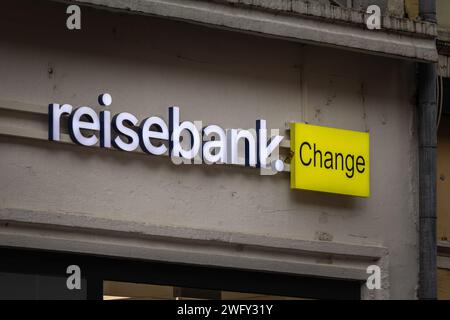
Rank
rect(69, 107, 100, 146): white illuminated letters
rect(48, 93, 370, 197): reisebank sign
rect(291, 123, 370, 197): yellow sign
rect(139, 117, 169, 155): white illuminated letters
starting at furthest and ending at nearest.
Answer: rect(291, 123, 370, 197): yellow sign < rect(139, 117, 169, 155): white illuminated letters < rect(48, 93, 370, 197): reisebank sign < rect(69, 107, 100, 146): white illuminated letters

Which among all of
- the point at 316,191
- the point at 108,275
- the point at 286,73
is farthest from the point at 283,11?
the point at 108,275

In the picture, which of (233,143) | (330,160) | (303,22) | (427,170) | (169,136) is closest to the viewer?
(169,136)

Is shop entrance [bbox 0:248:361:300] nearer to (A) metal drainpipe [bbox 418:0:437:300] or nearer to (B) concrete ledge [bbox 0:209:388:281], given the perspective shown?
(B) concrete ledge [bbox 0:209:388:281]

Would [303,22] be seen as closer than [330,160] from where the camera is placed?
Yes

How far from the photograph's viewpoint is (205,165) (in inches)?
581

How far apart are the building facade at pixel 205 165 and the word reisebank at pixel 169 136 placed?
93 mm

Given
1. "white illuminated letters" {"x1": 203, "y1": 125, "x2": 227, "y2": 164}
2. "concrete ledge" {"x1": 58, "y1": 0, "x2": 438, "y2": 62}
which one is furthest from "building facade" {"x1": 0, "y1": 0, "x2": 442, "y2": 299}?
"white illuminated letters" {"x1": 203, "y1": 125, "x2": 227, "y2": 164}

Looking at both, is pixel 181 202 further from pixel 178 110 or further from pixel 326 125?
pixel 326 125

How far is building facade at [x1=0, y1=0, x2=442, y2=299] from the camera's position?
13.8m

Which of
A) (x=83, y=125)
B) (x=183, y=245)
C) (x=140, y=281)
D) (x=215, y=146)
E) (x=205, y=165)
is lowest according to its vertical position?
(x=140, y=281)

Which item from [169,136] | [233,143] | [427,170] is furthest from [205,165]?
[427,170]

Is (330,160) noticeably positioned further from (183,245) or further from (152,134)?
(152,134)

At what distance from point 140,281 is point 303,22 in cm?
296

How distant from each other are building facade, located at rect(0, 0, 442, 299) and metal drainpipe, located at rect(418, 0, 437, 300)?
95 millimetres
